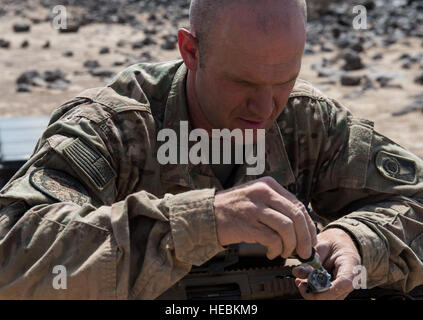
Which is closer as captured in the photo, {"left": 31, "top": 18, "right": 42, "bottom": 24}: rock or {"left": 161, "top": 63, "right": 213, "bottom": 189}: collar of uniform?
{"left": 161, "top": 63, "right": 213, "bottom": 189}: collar of uniform

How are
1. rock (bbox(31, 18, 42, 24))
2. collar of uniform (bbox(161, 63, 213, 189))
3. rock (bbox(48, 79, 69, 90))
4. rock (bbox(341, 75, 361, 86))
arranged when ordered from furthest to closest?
1. rock (bbox(31, 18, 42, 24))
2. rock (bbox(48, 79, 69, 90))
3. rock (bbox(341, 75, 361, 86))
4. collar of uniform (bbox(161, 63, 213, 189))

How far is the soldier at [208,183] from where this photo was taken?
2221mm

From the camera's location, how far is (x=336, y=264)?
102 inches

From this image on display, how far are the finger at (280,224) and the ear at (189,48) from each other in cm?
92

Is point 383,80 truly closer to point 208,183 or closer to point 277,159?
point 277,159

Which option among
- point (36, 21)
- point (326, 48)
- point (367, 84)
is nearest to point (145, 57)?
point (326, 48)

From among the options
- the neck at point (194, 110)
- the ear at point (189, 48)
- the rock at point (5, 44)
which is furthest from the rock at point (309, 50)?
the ear at point (189, 48)

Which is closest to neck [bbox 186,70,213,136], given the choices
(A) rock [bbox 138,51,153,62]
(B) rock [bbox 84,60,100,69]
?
(B) rock [bbox 84,60,100,69]

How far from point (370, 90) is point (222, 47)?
6.63 m

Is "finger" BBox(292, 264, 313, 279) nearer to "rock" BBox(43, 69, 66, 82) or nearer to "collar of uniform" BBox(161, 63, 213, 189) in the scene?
"collar of uniform" BBox(161, 63, 213, 189)

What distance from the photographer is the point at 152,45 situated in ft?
41.6

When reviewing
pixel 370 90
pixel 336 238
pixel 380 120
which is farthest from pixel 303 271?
pixel 370 90

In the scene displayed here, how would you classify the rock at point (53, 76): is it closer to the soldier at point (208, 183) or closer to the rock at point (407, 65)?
the rock at point (407, 65)

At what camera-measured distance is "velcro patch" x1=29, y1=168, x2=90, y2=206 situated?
2.49 meters
